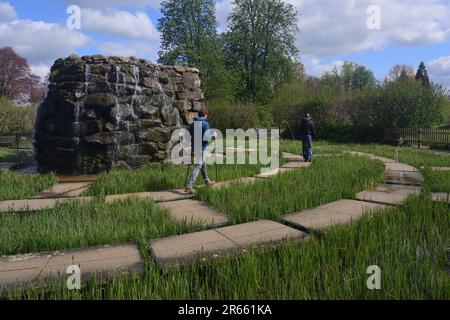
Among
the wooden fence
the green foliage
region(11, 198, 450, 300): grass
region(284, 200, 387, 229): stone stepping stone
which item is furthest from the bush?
region(11, 198, 450, 300): grass

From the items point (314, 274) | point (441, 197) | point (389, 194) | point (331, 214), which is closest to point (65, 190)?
point (331, 214)

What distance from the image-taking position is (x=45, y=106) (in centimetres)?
988

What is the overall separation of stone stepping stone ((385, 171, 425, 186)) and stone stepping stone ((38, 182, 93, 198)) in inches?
230

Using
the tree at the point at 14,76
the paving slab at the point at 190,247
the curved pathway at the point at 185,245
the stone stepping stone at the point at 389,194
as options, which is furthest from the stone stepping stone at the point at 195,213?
the tree at the point at 14,76

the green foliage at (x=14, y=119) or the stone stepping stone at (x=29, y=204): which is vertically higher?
the green foliage at (x=14, y=119)

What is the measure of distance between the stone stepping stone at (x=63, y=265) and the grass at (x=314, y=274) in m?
0.14

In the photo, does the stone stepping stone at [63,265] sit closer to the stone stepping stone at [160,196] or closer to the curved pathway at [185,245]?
the curved pathway at [185,245]

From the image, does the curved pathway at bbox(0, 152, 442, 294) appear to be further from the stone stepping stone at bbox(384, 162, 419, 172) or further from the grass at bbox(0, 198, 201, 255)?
the stone stepping stone at bbox(384, 162, 419, 172)

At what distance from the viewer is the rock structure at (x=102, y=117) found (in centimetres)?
927

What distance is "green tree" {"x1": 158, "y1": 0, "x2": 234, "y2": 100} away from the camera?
117 feet

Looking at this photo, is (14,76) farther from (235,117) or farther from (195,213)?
(195,213)
